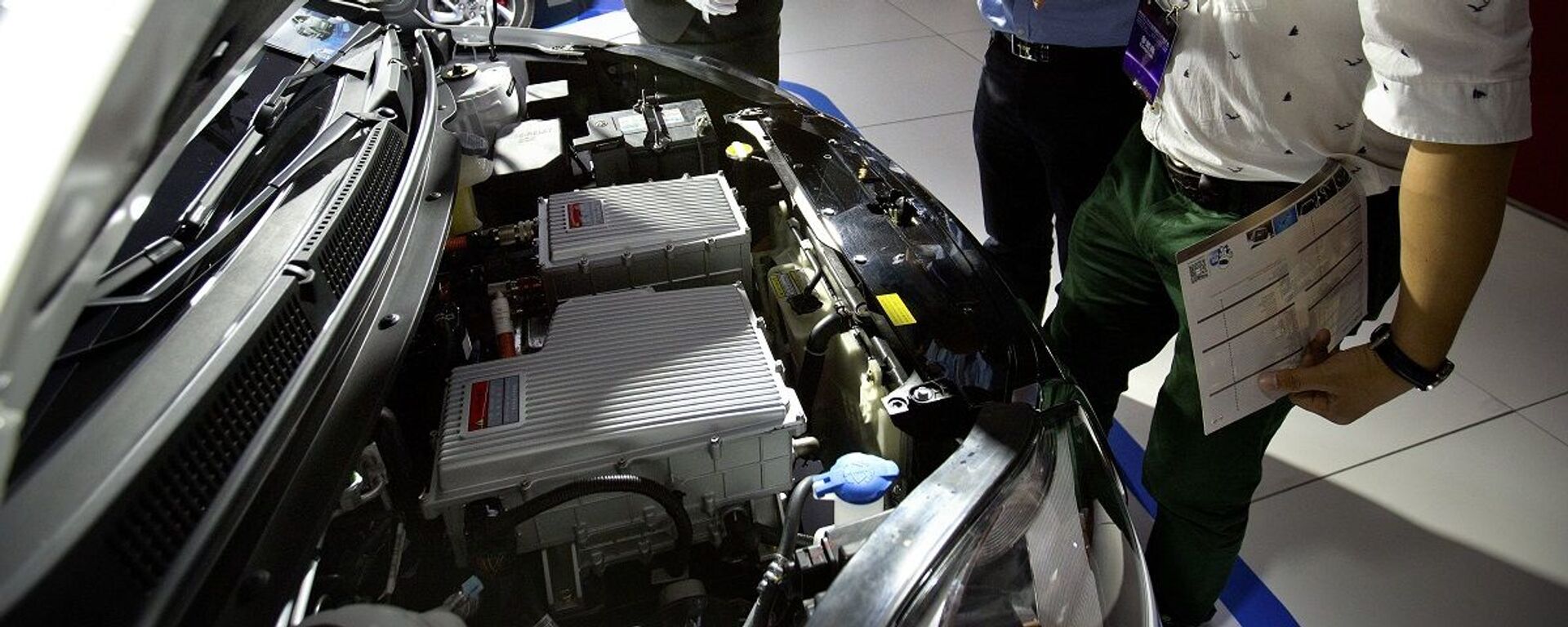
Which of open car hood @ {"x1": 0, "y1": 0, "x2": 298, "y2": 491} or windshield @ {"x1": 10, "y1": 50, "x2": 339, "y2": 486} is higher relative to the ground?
open car hood @ {"x1": 0, "y1": 0, "x2": 298, "y2": 491}

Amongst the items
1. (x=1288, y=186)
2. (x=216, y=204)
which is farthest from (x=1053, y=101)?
(x=216, y=204)

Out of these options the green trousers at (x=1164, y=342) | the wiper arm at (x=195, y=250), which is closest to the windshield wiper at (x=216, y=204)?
the wiper arm at (x=195, y=250)

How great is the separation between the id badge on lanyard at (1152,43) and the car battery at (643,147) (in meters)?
0.81

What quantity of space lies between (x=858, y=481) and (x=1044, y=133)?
2.97 ft

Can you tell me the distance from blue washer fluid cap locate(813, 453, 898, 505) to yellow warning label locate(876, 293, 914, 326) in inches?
8.5

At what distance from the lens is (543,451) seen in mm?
1048

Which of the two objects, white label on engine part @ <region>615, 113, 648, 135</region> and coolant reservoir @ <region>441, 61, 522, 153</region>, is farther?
white label on engine part @ <region>615, 113, 648, 135</region>

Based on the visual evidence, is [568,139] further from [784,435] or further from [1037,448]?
[1037,448]

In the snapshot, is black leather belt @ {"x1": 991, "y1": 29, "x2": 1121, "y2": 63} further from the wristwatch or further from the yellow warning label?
the wristwatch

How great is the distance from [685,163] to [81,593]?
49.3 inches

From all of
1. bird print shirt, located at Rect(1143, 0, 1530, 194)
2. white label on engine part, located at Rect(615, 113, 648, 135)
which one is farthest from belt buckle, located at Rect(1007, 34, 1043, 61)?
white label on engine part, located at Rect(615, 113, 648, 135)

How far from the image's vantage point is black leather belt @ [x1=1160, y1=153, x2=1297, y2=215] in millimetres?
1122

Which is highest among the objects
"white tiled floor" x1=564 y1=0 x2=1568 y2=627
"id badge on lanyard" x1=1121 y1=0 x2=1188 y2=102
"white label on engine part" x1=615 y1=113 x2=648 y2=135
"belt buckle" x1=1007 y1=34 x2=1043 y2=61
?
"id badge on lanyard" x1=1121 y1=0 x2=1188 y2=102

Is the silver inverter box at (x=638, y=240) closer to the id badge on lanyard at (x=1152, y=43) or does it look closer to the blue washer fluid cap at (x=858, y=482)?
the blue washer fluid cap at (x=858, y=482)
